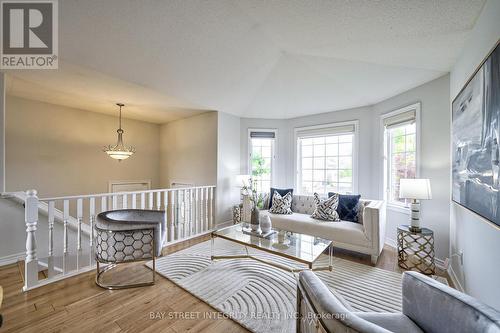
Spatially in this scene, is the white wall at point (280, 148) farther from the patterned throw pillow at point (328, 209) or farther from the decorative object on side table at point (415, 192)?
the decorative object on side table at point (415, 192)

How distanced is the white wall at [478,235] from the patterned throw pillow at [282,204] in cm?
214

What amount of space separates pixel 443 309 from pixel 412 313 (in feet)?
0.75

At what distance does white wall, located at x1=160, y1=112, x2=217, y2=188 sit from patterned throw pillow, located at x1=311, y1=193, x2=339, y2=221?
2.05 metres

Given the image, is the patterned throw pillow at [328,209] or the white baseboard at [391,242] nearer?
the patterned throw pillow at [328,209]

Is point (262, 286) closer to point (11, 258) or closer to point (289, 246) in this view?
point (289, 246)

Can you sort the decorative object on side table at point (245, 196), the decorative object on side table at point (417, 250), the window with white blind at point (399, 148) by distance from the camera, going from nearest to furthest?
the decorative object on side table at point (417, 250), the window with white blind at point (399, 148), the decorative object on side table at point (245, 196)

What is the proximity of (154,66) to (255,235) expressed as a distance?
8.43 feet

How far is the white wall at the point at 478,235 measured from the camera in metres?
1.41

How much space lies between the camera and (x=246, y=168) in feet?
15.5

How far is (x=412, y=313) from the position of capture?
3.81 feet

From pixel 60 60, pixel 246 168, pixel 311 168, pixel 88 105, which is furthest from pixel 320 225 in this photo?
pixel 88 105

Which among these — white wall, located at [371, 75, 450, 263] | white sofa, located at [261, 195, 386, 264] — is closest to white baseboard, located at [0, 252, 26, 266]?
white sofa, located at [261, 195, 386, 264]

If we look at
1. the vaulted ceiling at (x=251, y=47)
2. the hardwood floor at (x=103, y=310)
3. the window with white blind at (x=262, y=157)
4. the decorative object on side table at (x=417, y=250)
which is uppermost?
the vaulted ceiling at (x=251, y=47)

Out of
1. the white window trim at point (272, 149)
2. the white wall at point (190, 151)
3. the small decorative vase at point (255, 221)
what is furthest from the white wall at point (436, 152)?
the white wall at point (190, 151)
